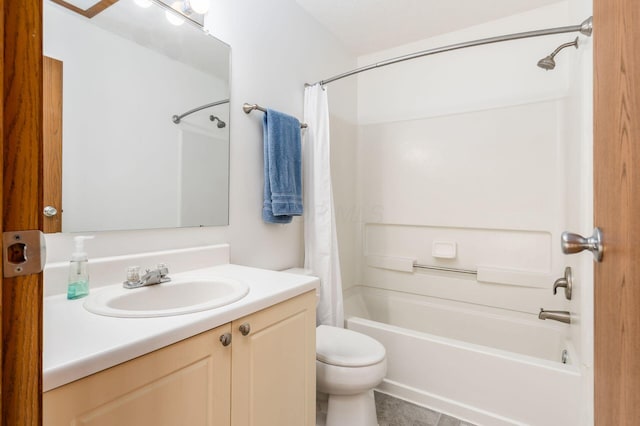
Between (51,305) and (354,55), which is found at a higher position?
(354,55)

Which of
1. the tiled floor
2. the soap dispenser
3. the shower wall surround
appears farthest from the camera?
the shower wall surround

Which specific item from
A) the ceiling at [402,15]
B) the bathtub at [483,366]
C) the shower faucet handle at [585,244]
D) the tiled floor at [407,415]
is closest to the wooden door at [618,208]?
the shower faucet handle at [585,244]

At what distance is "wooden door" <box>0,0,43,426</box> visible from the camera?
350mm

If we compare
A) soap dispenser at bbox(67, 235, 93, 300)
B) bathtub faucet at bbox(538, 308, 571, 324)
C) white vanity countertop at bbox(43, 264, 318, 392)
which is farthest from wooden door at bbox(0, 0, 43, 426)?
bathtub faucet at bbox(538, 308, 571, 324)

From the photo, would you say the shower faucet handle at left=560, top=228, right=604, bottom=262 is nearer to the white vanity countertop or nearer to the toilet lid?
the white vanity countertop

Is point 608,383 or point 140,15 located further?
point 140,15

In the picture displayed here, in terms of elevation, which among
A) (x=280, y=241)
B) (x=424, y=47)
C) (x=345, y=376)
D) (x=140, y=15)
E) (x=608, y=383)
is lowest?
(x=345, y=376)

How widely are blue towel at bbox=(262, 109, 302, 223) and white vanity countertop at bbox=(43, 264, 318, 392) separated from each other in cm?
74

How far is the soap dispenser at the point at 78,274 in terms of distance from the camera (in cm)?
94

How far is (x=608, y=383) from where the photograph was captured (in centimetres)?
57

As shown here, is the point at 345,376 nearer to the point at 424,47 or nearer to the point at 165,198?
the point at 165,198

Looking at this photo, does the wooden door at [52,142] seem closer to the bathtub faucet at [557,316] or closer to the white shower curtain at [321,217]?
the white shower curtain at [321,217]

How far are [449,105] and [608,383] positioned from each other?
215 cm

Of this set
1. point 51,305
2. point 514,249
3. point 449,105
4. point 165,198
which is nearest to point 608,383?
point 51,305
